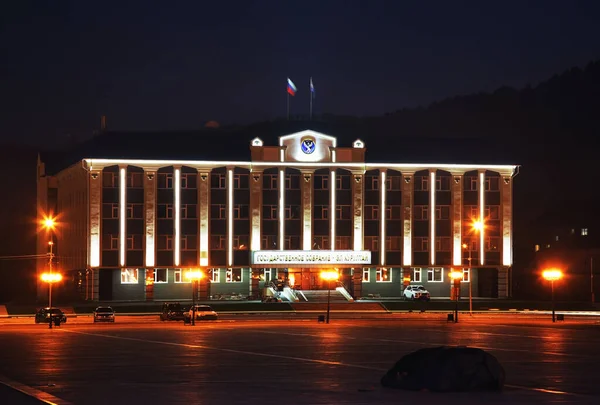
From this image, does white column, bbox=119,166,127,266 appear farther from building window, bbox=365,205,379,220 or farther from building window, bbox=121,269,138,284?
building window, bbox=365,205,379,220

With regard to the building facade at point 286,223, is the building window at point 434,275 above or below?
below

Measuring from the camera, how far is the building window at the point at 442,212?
120 meters

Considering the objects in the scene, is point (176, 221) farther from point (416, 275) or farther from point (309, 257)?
point (416, 275)

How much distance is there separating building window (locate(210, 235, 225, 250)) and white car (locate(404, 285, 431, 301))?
19564 millimetres

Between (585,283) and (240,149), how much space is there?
44.8 m

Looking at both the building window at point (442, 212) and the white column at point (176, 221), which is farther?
the building window at point (442, 212)

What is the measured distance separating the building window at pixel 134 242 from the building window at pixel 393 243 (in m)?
26.0

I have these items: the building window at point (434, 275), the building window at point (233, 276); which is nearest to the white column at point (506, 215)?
the building window at point (434, 275)

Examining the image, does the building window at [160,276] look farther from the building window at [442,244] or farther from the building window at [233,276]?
the building window at [442,244]

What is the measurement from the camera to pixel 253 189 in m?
117

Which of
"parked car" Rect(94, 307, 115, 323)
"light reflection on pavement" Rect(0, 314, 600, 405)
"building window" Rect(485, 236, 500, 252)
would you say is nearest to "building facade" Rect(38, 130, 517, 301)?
"building window" Rect(485, 236, 500, 252)

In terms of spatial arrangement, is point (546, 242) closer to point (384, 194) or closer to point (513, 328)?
point (384, 194)

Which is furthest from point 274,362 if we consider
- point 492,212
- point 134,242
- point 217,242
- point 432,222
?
point 492,212

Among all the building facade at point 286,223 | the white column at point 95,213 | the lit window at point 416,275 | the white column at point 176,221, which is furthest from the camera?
the lit window at point 416,275
